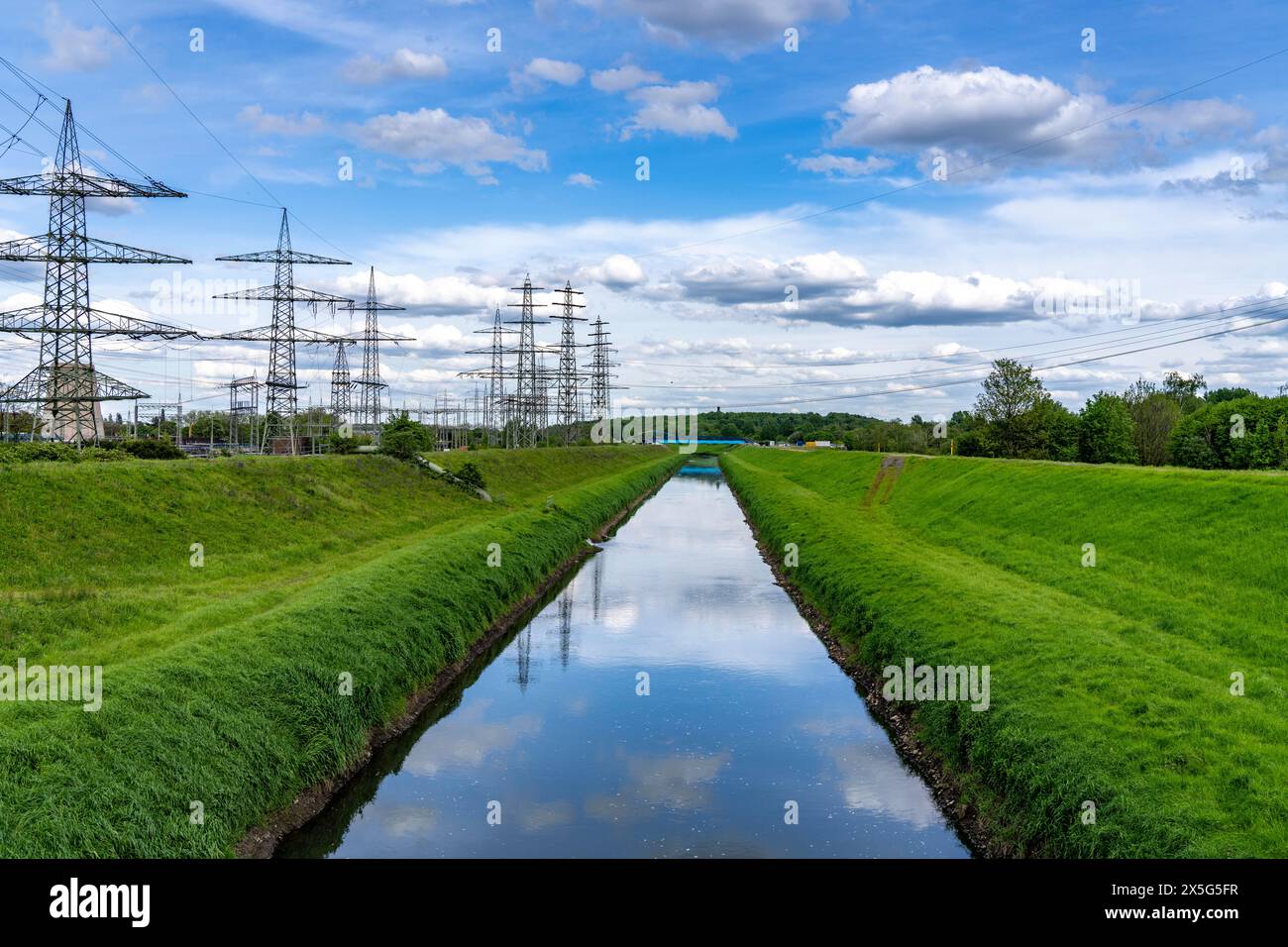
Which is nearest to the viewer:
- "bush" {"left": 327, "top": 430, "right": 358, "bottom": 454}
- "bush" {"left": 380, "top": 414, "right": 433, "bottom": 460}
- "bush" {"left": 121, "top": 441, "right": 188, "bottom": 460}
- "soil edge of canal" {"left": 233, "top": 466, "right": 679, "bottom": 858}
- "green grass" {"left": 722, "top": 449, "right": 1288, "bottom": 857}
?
"green grass" {"left": 722, "top": 449, "right": 1288, "bottom": 857}

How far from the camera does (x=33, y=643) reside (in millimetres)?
15953

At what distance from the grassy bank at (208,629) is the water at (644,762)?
1.44 metres

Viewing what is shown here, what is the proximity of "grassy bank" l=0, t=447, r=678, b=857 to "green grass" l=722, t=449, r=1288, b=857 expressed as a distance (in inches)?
432

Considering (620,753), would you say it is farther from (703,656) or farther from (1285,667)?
(1285,667)

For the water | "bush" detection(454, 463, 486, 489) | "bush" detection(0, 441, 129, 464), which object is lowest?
the water

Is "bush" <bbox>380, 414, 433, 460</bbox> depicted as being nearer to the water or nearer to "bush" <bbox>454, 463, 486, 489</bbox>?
"bush" <bbox>454, 463, 486, 489</bbox>

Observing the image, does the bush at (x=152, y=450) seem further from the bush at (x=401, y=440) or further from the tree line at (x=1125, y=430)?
the tree line at (x=1125, y=430)

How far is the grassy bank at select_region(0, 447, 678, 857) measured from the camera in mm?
11539

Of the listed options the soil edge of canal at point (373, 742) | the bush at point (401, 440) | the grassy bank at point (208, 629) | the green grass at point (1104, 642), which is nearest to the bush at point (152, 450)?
the grassy bank at point (208, 629)

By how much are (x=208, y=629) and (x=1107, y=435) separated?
255 feet

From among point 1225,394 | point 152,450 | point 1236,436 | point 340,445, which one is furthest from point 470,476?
point 1225,394

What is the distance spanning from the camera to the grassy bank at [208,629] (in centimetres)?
1154

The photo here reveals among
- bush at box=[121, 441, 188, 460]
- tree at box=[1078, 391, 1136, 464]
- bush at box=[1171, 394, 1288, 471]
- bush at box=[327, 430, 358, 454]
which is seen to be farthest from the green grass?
tree at box=[1078, 391, 1136, 464]
